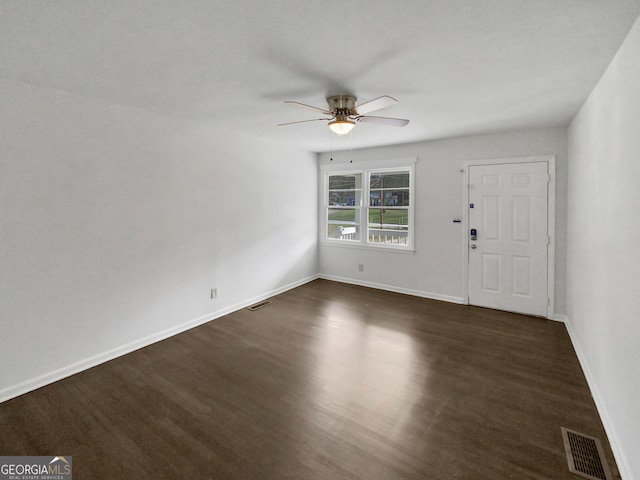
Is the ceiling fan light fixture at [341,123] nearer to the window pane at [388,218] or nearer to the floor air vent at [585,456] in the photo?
the window pane at [388,218]

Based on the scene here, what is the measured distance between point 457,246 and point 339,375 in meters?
2.97

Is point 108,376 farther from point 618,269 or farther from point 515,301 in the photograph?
point 515,301

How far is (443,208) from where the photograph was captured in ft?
15.9

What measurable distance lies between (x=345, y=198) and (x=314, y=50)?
407 centimetres

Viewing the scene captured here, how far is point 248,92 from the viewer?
275 centimetres

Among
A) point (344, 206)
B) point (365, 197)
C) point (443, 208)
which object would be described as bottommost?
point (443, 208)

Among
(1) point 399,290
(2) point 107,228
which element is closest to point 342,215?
(1) point 399,290

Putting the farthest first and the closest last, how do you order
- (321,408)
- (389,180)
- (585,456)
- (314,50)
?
(389,180)
(321,408)
(314,50)
(585,456)

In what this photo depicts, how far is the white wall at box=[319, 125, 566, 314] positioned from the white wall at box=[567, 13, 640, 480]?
105 cm

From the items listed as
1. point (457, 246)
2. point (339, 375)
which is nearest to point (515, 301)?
point (457, 246)

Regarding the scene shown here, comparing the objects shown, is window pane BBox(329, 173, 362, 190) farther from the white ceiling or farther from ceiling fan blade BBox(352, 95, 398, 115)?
ceiling fan blade BBox(352, 95, 398, 115)

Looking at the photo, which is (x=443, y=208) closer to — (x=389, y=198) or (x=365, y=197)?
(x=389, y=198)

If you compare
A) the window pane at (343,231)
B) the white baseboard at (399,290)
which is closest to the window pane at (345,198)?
the window pane at (343,231)

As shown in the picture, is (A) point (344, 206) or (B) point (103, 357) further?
(A) point (344, 206)
